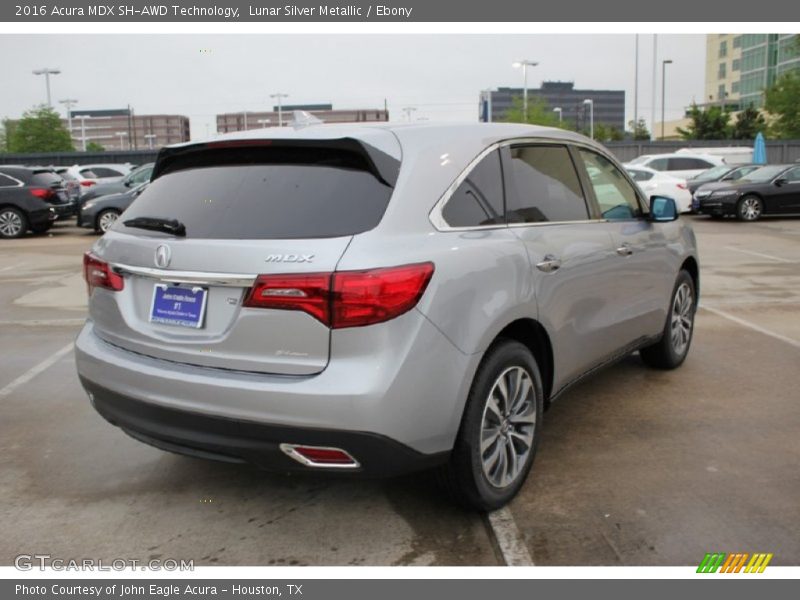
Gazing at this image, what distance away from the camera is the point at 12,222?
746 inches

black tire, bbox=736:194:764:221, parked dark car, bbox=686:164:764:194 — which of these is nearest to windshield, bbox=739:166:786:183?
parked dark car, bbox=686:164:764:194

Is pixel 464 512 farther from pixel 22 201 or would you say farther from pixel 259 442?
pixel 22 201

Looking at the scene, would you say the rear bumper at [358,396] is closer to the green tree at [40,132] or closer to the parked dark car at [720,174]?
the parked dark car at [720,174]

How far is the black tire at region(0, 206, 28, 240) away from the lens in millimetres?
18875

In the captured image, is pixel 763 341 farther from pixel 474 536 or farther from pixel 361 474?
pixel 361 474

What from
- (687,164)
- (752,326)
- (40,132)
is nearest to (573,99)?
(40,132)

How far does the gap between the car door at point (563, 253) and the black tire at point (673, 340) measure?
1.13 m

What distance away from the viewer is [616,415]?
15.9ft

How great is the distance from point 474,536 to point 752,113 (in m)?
64.7

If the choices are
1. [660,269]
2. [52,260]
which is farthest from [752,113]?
[660,269]

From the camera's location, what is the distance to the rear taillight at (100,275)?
344cm

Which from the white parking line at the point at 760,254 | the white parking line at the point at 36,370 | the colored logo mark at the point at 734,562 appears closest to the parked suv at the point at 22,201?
the white parking line at the point at 36,370

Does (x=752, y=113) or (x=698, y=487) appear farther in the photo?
(x=752, y=113)

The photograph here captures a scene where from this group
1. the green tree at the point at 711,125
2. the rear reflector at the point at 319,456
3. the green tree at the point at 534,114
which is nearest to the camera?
the rear reflector at the point at 319,456
